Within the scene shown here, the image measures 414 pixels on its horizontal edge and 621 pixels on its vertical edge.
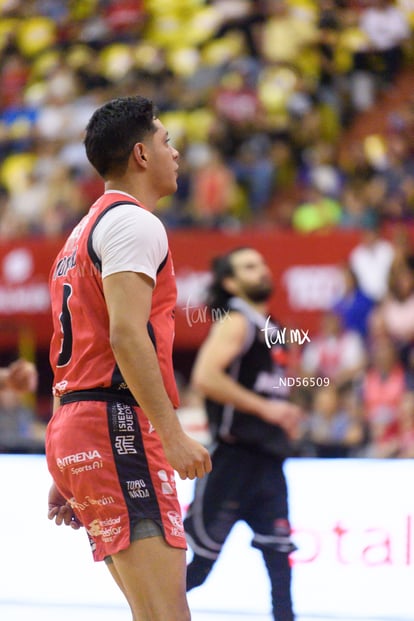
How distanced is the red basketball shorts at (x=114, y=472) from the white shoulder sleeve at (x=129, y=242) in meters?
0.39

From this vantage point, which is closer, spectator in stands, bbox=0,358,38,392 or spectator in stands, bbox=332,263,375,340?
spectator in stands, bbox=0,358,38,392

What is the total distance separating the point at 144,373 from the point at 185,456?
9.0 inches

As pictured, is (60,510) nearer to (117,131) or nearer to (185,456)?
(185,456)

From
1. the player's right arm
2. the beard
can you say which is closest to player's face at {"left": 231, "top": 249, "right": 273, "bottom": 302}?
the beard

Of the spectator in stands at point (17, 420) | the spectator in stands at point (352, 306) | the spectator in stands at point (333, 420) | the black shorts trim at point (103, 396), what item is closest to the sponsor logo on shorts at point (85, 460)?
the black shorts trim at point (103, 396)

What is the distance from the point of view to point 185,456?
274 cm

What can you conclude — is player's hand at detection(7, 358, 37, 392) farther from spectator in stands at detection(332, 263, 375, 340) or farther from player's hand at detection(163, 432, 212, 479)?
spectator in stands at detection(332, 263, 375, 340)

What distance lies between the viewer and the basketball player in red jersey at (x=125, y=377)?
2762 millimetres

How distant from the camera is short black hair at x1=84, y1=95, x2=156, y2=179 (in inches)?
119

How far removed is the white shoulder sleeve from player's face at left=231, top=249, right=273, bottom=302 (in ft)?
6.04

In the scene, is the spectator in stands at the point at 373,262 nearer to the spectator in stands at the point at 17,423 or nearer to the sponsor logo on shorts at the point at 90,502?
the spectator in stands at the point at 17,423

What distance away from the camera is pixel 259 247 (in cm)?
966

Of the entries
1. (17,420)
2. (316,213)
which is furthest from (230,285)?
(316,213)

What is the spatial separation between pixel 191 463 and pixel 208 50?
965cm
